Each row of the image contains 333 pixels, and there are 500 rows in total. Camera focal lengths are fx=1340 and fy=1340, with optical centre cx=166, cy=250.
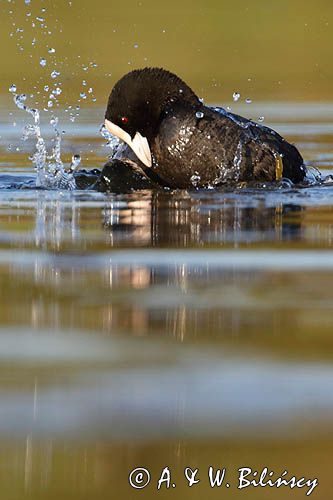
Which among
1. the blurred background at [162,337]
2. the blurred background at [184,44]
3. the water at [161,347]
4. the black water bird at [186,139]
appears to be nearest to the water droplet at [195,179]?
the black water bird at [186,139]

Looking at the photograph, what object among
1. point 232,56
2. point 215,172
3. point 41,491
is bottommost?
point 41,491

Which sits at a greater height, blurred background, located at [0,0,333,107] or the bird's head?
blurred background, located at [0,0,333,107]

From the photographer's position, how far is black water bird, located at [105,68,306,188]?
7.52 meters

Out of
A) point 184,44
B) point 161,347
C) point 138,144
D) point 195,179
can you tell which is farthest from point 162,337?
point 184,44

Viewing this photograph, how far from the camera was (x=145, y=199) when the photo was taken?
6.96m

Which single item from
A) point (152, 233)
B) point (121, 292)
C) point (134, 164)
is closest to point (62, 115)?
point (134, 164)

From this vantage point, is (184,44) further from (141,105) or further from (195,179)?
(195,179)

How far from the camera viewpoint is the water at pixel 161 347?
7.81ft

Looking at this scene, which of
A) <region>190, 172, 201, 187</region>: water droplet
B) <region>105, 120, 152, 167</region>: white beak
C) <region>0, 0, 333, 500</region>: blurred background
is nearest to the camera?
<region>0, 0, 333, 500</region>: blurred background

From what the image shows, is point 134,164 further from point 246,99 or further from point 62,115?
point 246,99

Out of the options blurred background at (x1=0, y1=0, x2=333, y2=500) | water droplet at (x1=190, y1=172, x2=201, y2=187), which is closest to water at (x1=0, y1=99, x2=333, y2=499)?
blurred background at (x1=0, y1=0, x2=333, y2=500)

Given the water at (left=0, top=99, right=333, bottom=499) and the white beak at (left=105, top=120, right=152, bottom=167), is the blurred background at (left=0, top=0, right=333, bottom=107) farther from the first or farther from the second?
the water at (left=0, top=99, right=333, bottom=499)

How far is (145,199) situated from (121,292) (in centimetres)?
298

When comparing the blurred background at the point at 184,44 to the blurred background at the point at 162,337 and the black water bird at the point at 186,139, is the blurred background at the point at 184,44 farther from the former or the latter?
the blurred background at the point at 162,337
